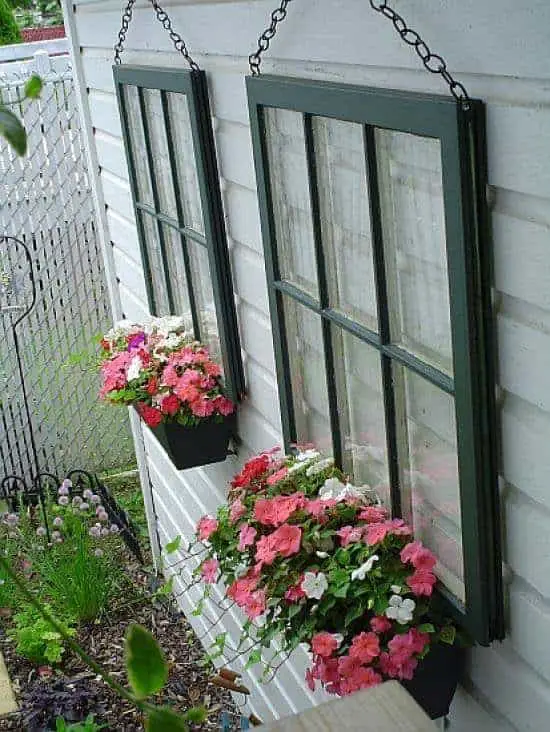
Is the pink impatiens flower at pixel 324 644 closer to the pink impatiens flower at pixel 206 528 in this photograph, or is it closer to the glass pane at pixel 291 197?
the pink impatiens flower at pixel 206 528

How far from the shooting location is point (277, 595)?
2.00m

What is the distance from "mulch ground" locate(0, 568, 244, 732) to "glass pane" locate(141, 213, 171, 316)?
1420mm

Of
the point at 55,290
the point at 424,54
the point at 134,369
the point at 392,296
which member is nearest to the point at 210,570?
the point at 392,296

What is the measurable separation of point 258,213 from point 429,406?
2.92ft

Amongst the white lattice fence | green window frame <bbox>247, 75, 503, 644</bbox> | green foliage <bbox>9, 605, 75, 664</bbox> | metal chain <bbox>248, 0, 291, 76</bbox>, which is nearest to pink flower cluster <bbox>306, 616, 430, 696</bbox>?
green window frame <bbox>247, 75, 503, 644</bbox>

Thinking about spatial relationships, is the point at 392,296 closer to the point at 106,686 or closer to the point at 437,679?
the point at 437,679

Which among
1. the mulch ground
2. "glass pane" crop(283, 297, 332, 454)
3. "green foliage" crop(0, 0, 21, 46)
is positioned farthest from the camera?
"green foliage" crop(0, 0, 21, 46)

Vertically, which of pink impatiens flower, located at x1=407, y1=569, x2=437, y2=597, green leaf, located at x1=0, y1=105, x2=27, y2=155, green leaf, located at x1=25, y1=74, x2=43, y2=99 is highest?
green leaf, located at x1=25, y1=74, x2=43, y2=99

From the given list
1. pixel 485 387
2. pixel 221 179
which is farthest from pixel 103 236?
pixel 485 387

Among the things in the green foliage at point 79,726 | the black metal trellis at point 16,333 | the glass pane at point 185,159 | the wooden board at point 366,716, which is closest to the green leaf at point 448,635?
the wooden board at point 366,716

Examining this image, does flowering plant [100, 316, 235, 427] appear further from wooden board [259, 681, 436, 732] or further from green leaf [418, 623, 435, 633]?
wooden board [259, 681, 436, 732]

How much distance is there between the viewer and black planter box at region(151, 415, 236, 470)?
3.08 meters

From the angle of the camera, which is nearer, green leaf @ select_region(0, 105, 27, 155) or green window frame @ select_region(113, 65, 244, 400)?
green leaf @ select_region(0, 105, 27, 155)

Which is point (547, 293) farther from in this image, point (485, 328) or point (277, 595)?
point (277, 595)
